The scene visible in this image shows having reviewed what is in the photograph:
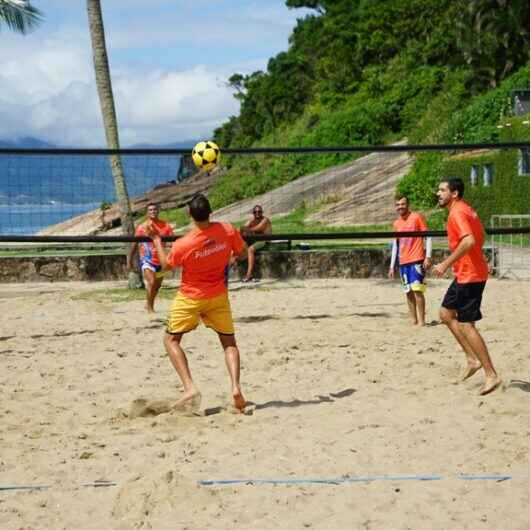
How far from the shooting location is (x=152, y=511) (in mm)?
4512

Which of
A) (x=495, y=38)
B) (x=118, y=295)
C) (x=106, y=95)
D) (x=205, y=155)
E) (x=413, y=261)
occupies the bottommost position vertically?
(x=118, y=295)

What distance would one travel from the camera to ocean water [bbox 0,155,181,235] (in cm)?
1167

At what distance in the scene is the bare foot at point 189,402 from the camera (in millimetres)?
6352

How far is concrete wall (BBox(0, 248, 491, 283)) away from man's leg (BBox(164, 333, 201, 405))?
8.89 metres

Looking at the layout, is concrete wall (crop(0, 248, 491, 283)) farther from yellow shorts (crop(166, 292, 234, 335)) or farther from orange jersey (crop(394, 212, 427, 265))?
yellow shorts (crop(166, 292, 234, 335))

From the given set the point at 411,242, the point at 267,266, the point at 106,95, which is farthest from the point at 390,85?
the point at 411,242

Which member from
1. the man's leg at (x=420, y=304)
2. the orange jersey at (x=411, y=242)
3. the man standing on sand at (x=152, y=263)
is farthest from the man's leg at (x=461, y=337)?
the man standing on sand at (x=152, y=263)

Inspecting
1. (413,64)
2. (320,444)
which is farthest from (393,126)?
(320,444)

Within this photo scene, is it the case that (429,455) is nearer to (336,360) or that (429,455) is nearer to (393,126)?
(336,360)

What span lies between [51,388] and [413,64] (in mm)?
37234

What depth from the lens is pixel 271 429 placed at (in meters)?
5.99

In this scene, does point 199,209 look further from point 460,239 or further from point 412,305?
point 412,305

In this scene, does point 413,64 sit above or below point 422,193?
above

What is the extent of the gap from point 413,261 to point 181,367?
14.2ft
